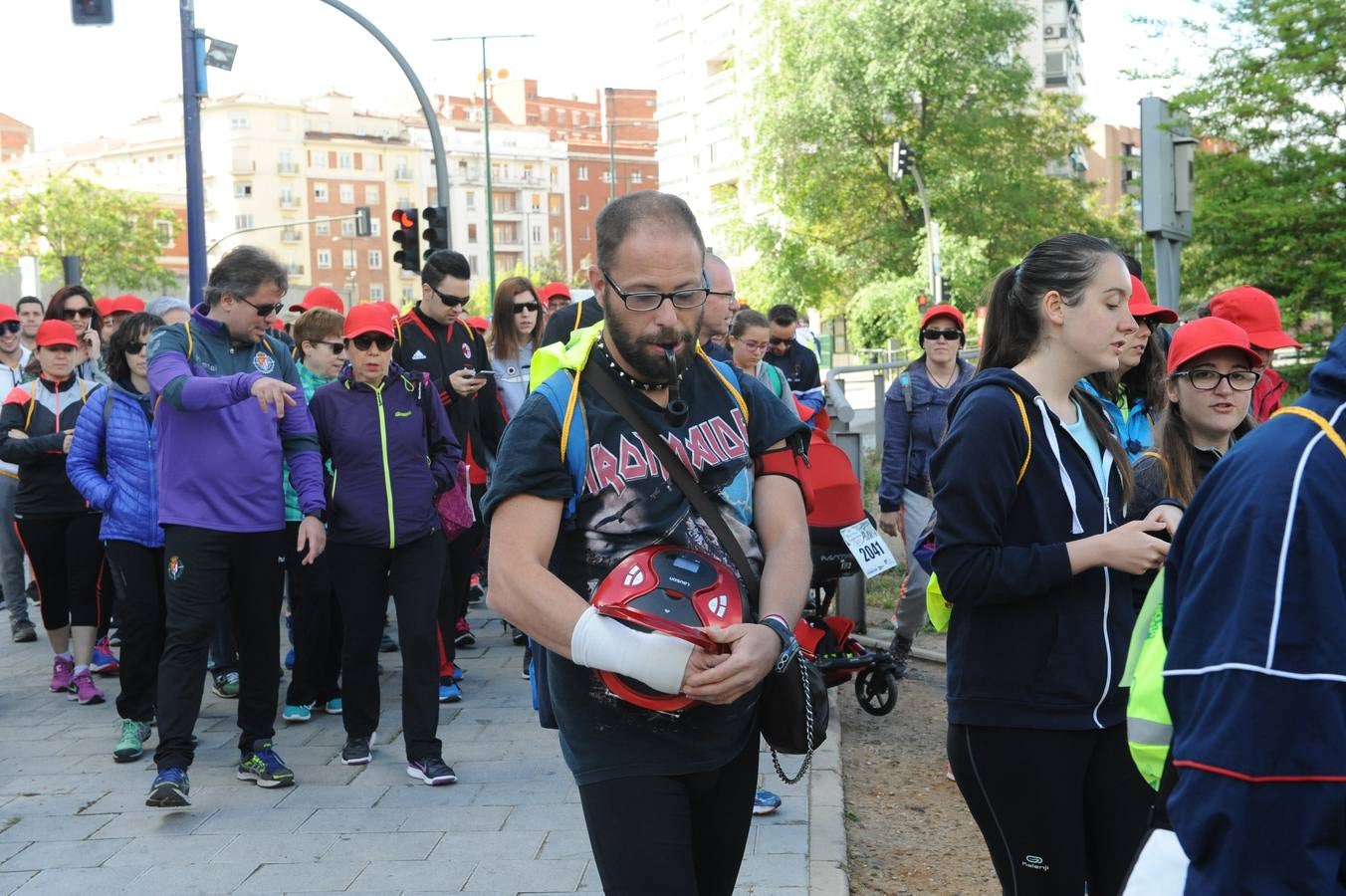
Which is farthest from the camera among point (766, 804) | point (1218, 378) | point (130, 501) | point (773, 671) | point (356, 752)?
point (130, 501)

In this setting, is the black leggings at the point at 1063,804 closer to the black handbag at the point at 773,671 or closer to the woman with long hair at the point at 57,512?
the black handbag at the point at 773,671

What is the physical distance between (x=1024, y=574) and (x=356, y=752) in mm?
4480

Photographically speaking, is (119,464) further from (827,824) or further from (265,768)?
(827,824)

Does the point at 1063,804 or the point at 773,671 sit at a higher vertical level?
the point at 773,671

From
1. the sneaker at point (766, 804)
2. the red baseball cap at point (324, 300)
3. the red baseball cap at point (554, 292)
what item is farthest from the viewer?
the red baseball cap at point (554, 292)

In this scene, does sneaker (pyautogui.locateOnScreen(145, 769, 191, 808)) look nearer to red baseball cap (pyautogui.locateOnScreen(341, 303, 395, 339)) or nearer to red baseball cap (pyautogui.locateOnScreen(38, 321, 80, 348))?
red baseball cap (pyautogui.locateOnScreen(341, 303, 395, 339))

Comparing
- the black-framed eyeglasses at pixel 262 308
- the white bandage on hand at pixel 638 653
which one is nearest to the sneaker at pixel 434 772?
the black-framed eyeglasses at pixel 262 308

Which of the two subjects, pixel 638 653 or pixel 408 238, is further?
pixel 408 238

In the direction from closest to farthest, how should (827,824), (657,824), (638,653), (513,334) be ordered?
(638,653) → (657,824) → (827,824) → (513,334)

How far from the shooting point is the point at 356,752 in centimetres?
688

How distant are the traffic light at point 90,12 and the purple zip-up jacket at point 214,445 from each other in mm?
11488

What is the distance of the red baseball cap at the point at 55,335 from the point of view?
8.72 m

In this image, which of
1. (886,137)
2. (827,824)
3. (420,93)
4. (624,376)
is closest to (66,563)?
(827,824)

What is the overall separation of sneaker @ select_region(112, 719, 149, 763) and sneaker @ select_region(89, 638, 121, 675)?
205 cm
